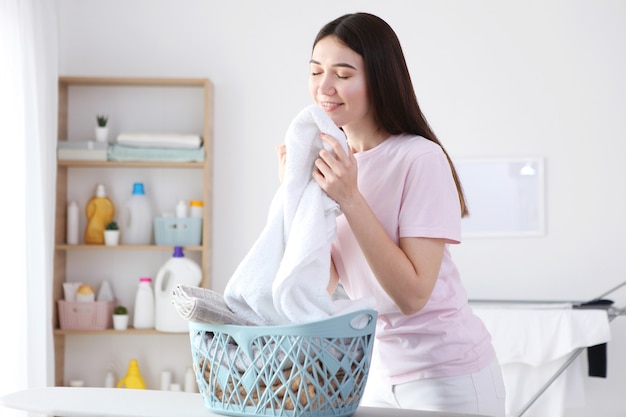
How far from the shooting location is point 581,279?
3992 millimetres

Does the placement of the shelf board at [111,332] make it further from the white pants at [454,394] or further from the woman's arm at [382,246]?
the woman's arm at [382,246]

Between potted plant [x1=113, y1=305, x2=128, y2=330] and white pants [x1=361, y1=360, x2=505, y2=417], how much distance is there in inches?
110

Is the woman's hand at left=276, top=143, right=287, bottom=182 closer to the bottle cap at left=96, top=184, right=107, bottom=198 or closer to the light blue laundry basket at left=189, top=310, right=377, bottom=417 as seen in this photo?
the light blue laundry basket at left=189, top=310, right=377, bottom=417

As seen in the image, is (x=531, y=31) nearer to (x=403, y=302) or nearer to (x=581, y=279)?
(x=581, y=279)

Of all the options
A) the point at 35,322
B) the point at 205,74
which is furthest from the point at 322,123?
the point at 205,74

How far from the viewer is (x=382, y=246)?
112cm

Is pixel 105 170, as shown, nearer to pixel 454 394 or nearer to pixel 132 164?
pixel 132 164

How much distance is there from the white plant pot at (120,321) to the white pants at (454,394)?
2.78m

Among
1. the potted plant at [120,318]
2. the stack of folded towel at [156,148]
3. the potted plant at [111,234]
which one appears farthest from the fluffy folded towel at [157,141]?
the potted plant at [120,318]

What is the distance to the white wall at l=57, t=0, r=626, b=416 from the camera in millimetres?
4008

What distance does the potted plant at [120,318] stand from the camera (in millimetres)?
3904

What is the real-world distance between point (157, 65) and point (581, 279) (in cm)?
232

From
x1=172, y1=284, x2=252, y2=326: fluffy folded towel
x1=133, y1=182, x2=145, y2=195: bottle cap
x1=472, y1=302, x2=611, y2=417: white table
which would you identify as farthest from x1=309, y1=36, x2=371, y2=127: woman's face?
x1=133, y1=182, x2=145, y2=195: bottle cap

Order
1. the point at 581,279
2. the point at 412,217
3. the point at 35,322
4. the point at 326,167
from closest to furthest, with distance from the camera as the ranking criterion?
the point at 326,167, the point at 412,217, the point at 35,322, the point at 581,279
